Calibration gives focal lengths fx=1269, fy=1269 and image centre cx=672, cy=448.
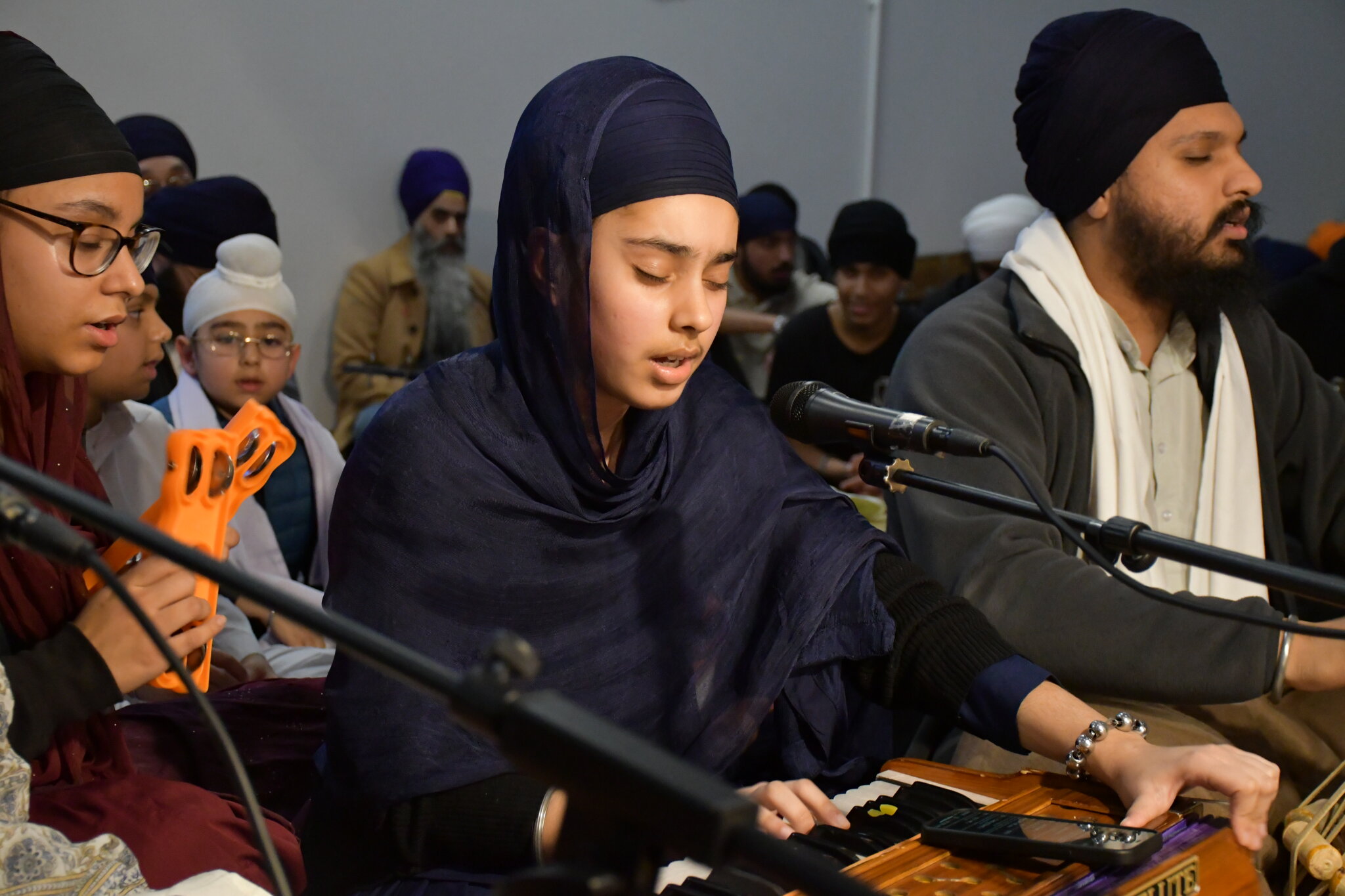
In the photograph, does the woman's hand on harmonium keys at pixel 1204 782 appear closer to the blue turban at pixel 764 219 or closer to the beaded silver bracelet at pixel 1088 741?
the beaded silver bracelet at pixel 1088 741

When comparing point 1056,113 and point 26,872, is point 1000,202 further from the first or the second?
point 26,872

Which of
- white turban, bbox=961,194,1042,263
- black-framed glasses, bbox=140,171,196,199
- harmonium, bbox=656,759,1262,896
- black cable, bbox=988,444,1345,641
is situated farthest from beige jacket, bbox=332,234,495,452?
black cable, bbox=988,444,1345,641

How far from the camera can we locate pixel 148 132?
16.4ft

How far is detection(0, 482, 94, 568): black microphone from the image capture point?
895 mm

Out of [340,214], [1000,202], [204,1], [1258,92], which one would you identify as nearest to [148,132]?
[204,1]

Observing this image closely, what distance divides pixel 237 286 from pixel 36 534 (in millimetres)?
3163

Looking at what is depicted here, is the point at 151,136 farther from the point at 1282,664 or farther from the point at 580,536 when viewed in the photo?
the point at 1282,664

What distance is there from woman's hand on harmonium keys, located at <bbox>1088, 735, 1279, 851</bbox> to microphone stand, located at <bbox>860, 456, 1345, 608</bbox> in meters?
0.24

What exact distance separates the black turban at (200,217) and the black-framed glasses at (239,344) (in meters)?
0.66

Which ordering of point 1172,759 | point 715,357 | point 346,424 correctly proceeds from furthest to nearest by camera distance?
point 715,357, point 346,424, point 1172,759

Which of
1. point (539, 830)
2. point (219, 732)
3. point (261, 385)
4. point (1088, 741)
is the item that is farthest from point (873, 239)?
point (219, 732)

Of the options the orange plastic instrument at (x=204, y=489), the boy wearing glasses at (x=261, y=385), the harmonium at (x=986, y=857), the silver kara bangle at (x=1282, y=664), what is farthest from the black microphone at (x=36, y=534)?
the boy wearing glasses at (x=261, y=385)

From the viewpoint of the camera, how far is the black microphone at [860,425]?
1.59m

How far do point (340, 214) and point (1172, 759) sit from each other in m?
5.28
